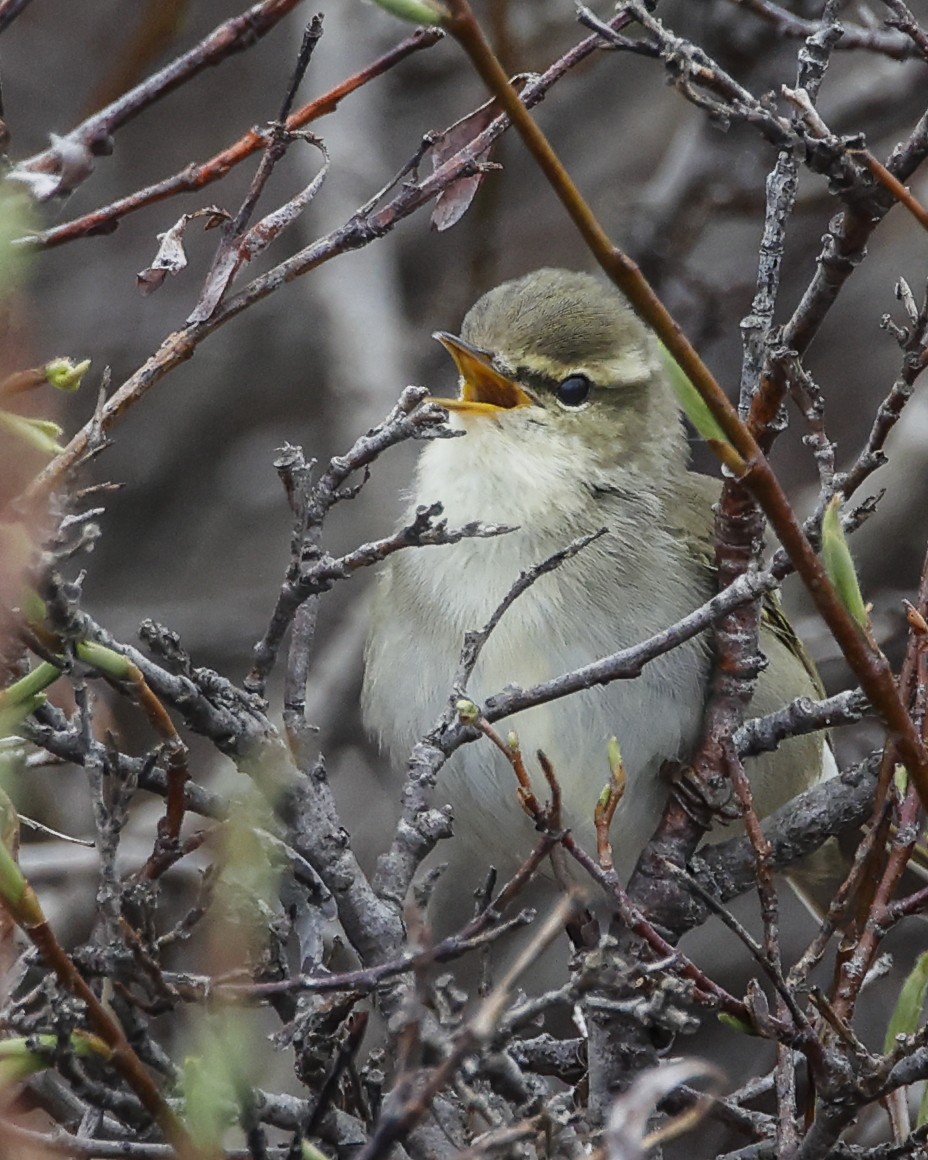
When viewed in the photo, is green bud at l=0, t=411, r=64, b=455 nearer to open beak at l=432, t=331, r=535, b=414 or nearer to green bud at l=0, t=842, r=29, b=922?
green bud at l=0, t=842, r=29, b=922

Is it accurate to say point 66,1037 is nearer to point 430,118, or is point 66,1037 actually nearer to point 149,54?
point 149,54

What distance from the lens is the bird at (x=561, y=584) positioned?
3680mm

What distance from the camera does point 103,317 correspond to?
6422 mm

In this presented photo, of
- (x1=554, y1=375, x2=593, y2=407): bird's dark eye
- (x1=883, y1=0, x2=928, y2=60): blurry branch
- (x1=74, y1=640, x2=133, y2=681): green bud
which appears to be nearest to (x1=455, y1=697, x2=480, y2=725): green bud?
(x1=74, y1=640, x2=133, y2=681): green bud

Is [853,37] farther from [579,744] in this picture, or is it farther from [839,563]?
[839,563]

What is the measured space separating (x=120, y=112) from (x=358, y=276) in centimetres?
400

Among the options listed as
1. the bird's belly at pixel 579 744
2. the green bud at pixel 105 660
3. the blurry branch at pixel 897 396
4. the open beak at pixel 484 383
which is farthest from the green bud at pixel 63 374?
the open beak at pixel 484 383

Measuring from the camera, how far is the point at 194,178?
84.7 inches

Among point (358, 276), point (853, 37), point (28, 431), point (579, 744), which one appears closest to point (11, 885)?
point (28, 431)

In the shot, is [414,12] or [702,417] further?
[702,417]

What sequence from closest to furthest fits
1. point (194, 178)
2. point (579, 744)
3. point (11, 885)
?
point (11, 885) → point (194, 178) → point (579, 744)

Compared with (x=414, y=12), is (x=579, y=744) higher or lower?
lower

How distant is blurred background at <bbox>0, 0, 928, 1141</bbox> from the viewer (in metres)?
5.71

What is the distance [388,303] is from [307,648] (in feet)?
11.6
